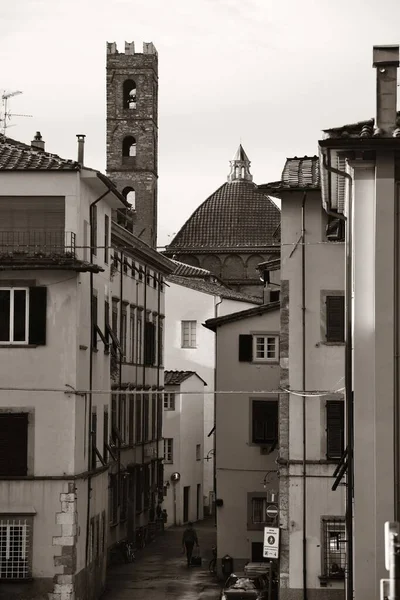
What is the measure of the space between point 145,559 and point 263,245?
2127 inches

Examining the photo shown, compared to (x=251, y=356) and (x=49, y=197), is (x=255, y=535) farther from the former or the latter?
(x=49, y=197)

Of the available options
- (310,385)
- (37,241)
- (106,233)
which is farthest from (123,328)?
(310,385)

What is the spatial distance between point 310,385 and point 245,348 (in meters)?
9.66

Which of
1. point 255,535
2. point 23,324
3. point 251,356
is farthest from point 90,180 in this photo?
point 255,535

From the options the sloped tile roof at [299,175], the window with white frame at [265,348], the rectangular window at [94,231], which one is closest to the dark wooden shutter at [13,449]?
the rectangular window at [94,231]

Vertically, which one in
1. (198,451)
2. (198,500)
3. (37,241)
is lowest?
(198,500)

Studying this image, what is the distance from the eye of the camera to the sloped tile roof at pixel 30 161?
39.5 metres

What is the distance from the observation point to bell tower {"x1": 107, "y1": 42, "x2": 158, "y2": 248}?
102500 millimetres

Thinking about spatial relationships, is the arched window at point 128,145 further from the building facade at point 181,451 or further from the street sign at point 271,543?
the street sign at point 271,543

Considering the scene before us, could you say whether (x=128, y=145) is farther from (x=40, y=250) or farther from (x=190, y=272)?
(x=40, y=250)

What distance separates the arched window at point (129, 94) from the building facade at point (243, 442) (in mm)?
58258

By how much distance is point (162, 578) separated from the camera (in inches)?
1885

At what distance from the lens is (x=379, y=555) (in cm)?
2055

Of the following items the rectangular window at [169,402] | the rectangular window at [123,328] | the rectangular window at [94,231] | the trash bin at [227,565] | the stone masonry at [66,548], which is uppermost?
the rectangular window at [94,231]
